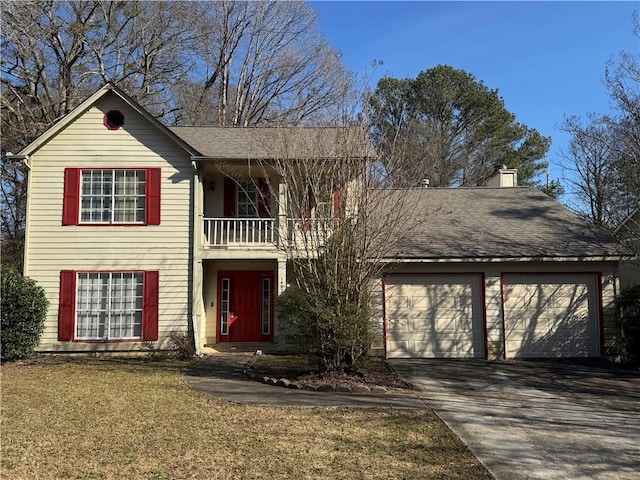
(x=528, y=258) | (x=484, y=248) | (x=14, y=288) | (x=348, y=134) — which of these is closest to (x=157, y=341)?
(x=14, y=288)

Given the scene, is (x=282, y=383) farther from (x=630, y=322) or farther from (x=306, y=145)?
(x=630, y=322)

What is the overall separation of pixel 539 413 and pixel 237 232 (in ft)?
32.3

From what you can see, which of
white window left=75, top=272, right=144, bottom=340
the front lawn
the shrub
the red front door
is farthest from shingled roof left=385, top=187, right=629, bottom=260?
white window left=75, top=272, right=144, bottom=340

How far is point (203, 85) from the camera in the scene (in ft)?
94.8

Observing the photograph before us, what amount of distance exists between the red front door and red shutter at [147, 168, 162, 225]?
2746 millimetres

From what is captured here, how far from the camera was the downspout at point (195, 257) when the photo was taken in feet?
44.7

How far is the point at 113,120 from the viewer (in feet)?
46.3

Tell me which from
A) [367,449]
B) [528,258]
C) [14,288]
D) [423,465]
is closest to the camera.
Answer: [423,465]

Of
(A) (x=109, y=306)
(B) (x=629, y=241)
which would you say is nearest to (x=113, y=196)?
(A) (x=109, y=306)

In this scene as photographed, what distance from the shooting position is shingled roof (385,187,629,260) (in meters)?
13.3

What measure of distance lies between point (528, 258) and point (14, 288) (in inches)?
510

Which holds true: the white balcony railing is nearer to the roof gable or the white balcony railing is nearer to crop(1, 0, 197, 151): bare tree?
the roof gable

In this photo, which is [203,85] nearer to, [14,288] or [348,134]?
[14,288]

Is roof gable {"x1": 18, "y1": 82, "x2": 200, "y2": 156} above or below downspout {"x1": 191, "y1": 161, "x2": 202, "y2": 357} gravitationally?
above
